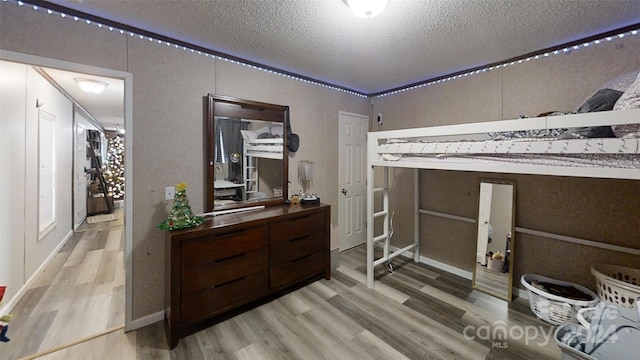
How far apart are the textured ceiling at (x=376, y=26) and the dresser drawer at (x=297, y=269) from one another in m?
2.03

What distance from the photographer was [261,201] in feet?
8.87

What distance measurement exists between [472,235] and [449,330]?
124 cm

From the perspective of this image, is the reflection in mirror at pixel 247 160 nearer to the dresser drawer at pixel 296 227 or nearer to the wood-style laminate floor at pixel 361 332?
the dresser drawer at pixel 296 227

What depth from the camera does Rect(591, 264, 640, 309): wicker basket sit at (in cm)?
172

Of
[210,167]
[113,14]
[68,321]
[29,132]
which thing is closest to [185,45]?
[113,14]

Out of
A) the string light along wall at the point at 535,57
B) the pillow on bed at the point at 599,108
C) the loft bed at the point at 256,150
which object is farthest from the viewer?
the loft bed at the point at 256,150

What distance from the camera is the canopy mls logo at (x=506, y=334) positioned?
1838 millimetres

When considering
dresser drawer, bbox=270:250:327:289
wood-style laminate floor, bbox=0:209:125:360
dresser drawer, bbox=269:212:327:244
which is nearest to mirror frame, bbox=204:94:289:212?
dresser drawer, bbox=269:212:327:244

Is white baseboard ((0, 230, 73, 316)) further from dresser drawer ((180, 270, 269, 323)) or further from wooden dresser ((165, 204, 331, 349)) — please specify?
dresser drawer ((180, 270, 269, 323))

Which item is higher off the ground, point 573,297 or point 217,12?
point 217,12

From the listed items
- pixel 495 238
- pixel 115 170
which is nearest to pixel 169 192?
pixel 495 238

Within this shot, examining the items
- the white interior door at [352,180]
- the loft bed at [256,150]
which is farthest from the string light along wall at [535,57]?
the loft bed at [256,150]

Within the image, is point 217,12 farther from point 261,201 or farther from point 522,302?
point 522,302

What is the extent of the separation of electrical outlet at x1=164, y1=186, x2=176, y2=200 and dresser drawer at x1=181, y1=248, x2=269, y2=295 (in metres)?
0.65
